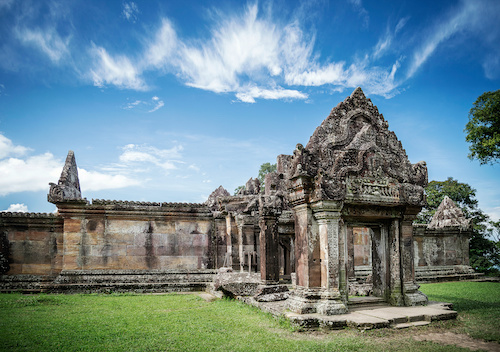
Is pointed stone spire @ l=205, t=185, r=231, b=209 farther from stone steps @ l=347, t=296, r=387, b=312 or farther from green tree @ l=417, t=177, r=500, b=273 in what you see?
green tree @ l=417, t=177, r=500, b=273

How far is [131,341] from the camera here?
6.20 m

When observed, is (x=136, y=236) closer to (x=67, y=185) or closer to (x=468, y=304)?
(x=67, y=185)

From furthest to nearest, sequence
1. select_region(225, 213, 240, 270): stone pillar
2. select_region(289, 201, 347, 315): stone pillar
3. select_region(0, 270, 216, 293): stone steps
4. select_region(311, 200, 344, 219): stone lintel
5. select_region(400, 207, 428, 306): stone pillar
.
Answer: select_region(225, 213, 240, 270): stone pillar → select_region(0, 270, 216, 293): stone steps → select_region(400, 207, 428, 306): stone pillar → select_region(311, 200, 344, 219): stone lintel → select_region(289, 201, 347, 315): stone pillar

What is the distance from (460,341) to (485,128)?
14737mm

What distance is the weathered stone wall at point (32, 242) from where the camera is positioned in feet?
45.0

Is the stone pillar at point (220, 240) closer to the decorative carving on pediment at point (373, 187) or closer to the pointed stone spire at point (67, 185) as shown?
the pointed stone spire at point (67, 185)

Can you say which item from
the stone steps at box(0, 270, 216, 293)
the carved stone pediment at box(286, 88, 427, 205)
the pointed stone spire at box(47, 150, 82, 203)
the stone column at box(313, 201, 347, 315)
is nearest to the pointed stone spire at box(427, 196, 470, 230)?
the carved stone pediment at box(286, 88, 427, 205)

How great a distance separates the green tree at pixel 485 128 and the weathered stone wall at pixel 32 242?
19.4 m

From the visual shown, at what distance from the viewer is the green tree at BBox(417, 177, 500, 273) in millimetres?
20969

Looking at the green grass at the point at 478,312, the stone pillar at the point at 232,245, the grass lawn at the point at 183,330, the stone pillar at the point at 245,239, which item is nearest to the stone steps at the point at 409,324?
the grass lawn at the point at 183,330

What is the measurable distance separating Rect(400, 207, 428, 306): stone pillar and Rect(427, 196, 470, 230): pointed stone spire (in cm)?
1212

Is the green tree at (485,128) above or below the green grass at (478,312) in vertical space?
above

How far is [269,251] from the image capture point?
11203 mm

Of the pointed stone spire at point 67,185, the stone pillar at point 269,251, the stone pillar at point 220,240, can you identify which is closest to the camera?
the stone pillar at point 269,251
